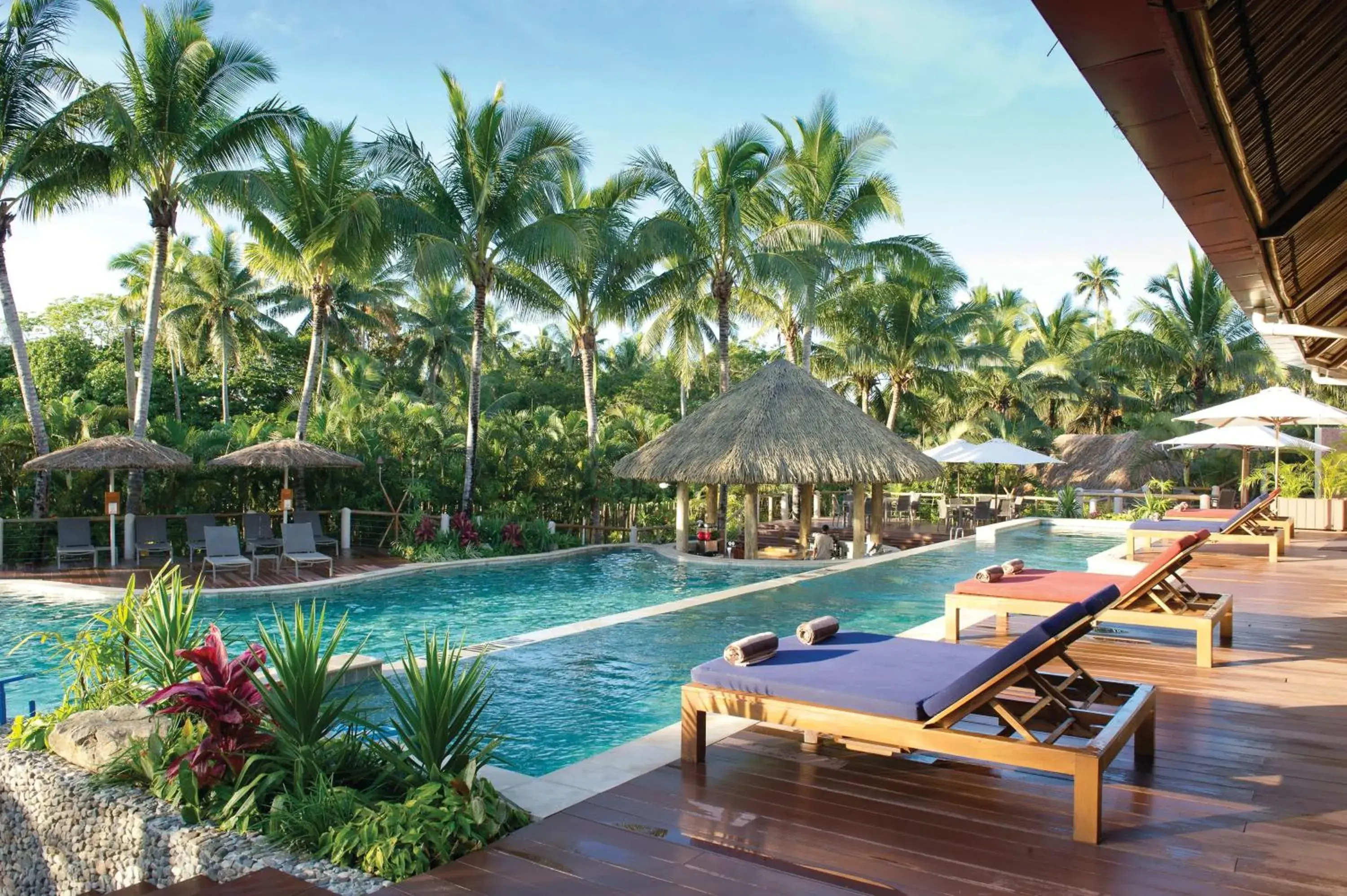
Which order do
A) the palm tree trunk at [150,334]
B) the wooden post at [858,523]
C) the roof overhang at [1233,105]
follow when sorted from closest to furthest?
the roof overhang at [1233,105]
the palm tree trunk at [150,334]
the wooden post at [858,523]

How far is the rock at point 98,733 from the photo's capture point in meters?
4.50

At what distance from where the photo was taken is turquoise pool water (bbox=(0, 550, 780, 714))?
8969 millimetres

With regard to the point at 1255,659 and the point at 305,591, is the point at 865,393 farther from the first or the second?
the point at 1255,659

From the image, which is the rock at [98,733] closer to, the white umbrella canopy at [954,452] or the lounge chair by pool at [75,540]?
the lounge chair by pool at [75,540]

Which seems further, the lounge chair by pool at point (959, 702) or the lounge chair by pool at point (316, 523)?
the lounge chair by pool at point (316, 523)

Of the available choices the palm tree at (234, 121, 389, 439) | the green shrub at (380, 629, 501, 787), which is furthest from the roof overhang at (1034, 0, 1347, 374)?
the palm tree at (234, 121, 389, 439)

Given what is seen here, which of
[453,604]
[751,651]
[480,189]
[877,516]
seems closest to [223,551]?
[453,604]

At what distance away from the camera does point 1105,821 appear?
3.46 metres

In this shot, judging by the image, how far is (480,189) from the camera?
1673 cm

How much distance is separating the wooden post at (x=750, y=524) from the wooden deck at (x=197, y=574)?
5.64 metres

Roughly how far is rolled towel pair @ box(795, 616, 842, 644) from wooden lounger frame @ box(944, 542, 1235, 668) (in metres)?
2.13

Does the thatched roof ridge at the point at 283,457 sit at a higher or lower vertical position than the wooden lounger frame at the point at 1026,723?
higher

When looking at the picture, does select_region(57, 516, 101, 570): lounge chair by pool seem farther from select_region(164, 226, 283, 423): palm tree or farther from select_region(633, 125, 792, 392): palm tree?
select_region(164, 226, 283, 423): palm tree

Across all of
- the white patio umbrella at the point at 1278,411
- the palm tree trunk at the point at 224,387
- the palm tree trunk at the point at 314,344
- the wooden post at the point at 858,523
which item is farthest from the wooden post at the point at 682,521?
the palm tree trunk at the point at 224,387
